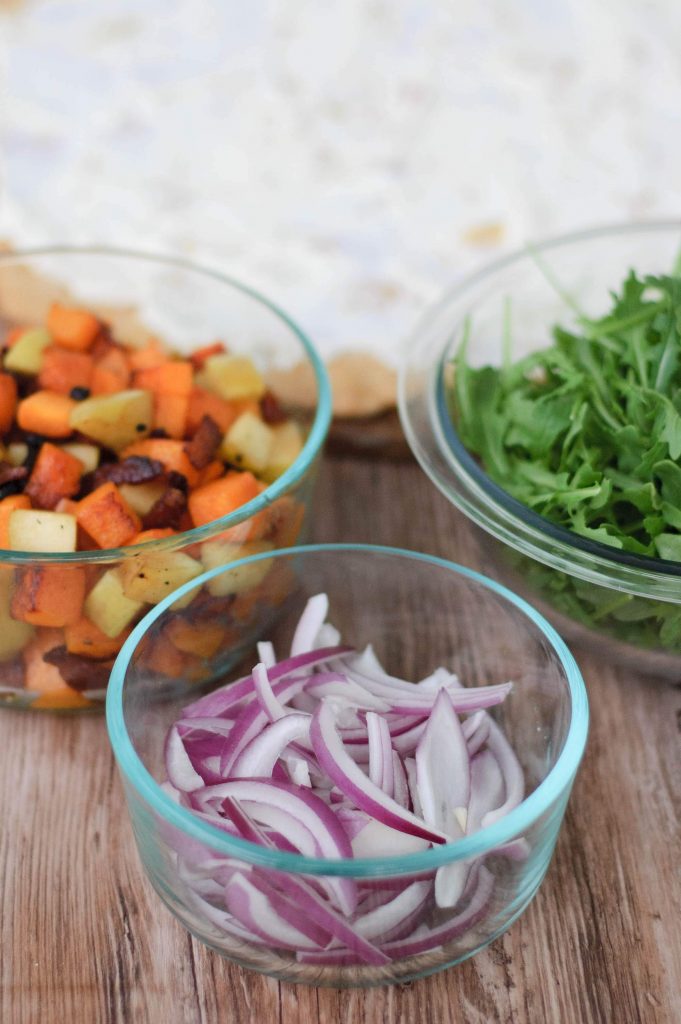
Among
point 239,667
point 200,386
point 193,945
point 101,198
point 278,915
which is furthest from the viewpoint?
point 101,198

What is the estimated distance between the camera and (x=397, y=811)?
1171 mm

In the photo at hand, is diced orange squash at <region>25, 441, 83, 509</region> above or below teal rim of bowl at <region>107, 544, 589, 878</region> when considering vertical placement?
above

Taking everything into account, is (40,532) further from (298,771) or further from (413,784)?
(413,784)

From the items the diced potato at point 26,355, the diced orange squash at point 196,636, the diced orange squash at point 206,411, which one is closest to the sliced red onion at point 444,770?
the diced orange squash at point 196,636

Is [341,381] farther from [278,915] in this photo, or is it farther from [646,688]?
[278,915]

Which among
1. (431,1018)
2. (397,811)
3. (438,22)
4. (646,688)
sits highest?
(438,22)

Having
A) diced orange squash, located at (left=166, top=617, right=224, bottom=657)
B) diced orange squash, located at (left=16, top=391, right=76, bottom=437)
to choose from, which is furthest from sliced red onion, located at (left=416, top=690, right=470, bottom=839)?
diced orange squash, located at (left=16, top=391, right=76, bottom=437)

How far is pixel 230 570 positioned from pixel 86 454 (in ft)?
1.07

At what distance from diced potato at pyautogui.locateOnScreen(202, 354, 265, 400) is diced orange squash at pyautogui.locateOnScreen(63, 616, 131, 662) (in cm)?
47

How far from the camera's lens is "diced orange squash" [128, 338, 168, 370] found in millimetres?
1732

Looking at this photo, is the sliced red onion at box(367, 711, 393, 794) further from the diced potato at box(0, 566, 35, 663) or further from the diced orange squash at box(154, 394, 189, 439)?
the diced orange squash at box(154, 394, 189, 439)

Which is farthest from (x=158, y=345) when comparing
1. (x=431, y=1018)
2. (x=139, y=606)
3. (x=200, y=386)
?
(x=431, y=1018)

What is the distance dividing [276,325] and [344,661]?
643 millimetres

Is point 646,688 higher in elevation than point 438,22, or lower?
lower
